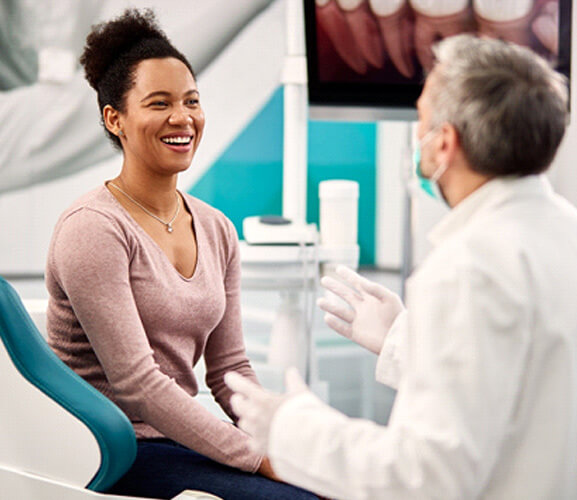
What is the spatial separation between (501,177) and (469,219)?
6 cm

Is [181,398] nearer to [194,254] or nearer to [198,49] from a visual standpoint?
[194,254]

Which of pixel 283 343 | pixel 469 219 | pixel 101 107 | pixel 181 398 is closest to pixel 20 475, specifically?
pixel 181 398

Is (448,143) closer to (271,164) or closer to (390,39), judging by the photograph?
→ (390,39)

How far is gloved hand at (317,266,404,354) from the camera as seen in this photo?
1.26m

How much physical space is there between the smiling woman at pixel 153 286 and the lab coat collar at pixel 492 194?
592 mm

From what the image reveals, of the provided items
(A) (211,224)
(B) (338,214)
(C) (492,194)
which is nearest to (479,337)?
(C) (492,194)

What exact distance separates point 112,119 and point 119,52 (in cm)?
13

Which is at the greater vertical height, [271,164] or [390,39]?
[390,39]

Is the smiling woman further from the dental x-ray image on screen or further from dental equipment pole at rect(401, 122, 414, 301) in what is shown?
dental equipment pole at rect(401, 122, 414, 301)

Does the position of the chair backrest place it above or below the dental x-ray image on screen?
below

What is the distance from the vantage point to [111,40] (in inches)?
57.9

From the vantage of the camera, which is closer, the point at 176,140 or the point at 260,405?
the point at 260,405

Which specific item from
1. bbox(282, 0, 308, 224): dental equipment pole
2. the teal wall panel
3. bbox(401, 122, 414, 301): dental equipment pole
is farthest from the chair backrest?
the teal wall panel

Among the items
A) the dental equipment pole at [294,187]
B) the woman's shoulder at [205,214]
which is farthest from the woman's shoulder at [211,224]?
the dental equipment pole at [294,187]
